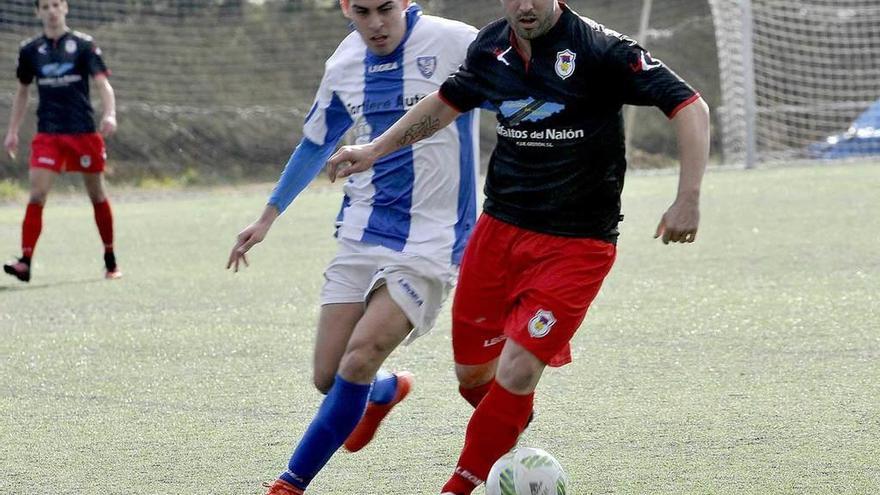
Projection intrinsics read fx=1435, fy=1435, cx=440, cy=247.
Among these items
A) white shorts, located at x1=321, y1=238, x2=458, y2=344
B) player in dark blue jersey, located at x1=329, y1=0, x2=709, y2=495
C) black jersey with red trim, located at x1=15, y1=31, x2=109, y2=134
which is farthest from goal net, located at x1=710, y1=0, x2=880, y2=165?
player in dark blue jersey, located at x1=329, y1=0, x2=709, y2=495


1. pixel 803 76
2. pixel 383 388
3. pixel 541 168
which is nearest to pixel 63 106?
pixel 383 388

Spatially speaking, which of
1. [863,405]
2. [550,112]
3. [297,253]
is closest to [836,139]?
[297,253]

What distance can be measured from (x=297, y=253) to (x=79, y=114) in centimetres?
194

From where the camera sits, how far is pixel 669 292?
27.0 ft

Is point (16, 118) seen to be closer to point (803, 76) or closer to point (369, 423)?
point (369, 423)

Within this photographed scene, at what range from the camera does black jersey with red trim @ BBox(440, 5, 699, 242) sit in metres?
3.98

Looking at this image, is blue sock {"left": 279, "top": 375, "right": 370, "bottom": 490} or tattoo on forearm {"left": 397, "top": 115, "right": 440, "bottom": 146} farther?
tattoo on forearm {"left": 397, "top": 115, "right": 440, "bottom": 146}

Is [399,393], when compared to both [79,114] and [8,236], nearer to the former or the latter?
[79,114]

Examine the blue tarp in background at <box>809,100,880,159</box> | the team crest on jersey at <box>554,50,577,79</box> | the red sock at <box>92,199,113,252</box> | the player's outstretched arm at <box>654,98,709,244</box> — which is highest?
the team crest on jersey at <box>554,50,577,79</box>

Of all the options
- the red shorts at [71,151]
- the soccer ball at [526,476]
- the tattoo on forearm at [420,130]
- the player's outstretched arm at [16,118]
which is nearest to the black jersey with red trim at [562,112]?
the tattoo on forearm at [420,130]

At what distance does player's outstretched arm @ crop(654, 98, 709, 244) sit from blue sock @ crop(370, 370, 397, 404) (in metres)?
1.48

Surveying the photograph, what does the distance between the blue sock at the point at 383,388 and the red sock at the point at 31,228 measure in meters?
5.51

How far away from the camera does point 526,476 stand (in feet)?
12.7

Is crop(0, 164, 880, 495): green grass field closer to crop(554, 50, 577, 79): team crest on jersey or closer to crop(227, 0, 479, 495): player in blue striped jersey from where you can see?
crop(227, 0, 479, 495): player in blue striped jersey
